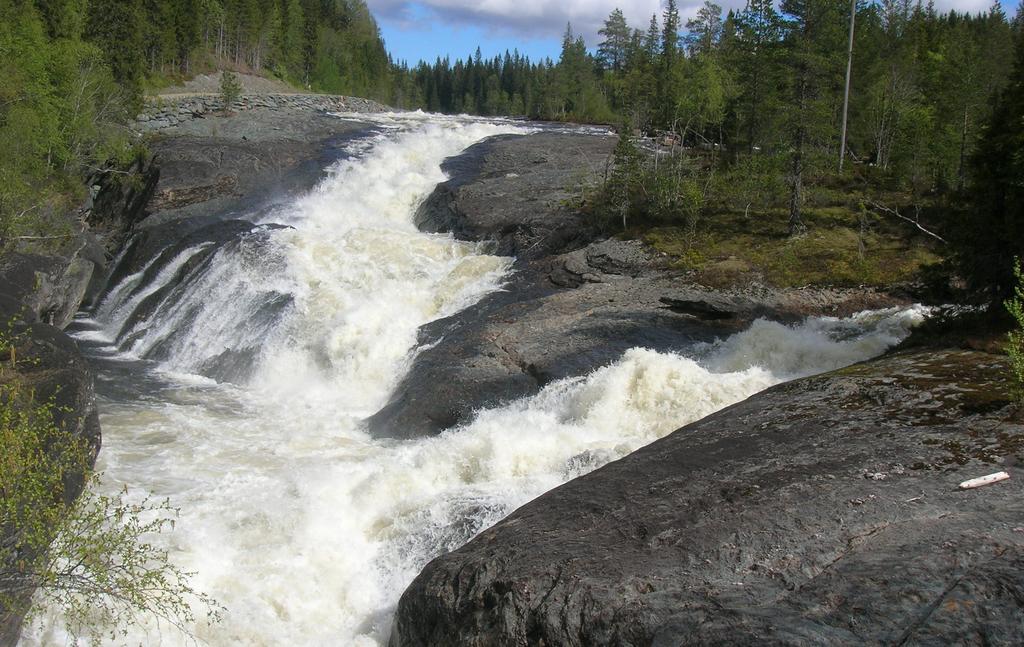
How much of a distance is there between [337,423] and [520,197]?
45.6 ft

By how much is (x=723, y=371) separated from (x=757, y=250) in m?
8.03

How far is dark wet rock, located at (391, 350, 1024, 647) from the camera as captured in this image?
20.6 ft

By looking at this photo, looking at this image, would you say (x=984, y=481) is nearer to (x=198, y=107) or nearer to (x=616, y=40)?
(x=198, y=107)

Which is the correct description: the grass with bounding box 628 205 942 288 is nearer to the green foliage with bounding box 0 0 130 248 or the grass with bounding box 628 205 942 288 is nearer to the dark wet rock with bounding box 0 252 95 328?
Result: the dark wet rock with bounding box 0 252 95 328

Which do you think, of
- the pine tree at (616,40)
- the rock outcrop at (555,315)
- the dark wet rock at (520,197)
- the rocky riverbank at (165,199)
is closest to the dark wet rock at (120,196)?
the rocky riverbank at (165,199)

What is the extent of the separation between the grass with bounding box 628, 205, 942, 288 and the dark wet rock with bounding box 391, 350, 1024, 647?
10.1m

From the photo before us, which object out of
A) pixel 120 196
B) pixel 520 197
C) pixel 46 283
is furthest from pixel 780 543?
pixel 120 196

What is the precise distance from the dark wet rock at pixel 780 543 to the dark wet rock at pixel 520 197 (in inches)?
590

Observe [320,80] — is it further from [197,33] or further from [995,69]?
[995,69]

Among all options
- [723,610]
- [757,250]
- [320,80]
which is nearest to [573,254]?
[757,250]

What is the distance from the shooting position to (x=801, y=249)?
2184 centimetres

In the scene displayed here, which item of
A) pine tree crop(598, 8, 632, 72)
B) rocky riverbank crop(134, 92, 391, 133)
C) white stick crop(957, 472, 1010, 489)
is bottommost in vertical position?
white stick crop(957, 472, 1010, 489)

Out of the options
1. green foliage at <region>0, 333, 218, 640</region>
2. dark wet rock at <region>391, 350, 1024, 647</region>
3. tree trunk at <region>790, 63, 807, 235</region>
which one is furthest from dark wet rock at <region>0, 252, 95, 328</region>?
tree trunk at <region>790, 63, 807, 235</region>

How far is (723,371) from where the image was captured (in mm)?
15375
